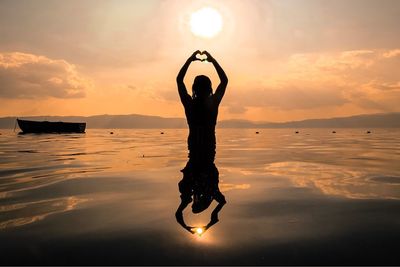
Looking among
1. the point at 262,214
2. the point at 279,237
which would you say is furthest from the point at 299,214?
the point at 279,237

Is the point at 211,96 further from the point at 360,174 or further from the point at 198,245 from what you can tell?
the point at 360,174

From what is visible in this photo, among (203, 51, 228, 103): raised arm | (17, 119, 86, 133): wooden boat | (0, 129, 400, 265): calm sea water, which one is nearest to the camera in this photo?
(0, 129, 400, 265): calm sea water

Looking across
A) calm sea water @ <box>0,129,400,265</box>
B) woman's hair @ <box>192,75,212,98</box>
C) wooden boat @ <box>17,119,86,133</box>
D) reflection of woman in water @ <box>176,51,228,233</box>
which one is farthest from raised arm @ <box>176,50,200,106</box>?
wooden boat @ <box>17,119,86,133</box>

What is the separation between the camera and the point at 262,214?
5785 millimetres

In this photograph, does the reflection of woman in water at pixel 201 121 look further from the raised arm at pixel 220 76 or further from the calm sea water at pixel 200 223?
the calm sea water at pixel 200 223

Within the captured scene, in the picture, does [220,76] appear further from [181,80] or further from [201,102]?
[181,80]

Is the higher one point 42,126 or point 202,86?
point 42,126

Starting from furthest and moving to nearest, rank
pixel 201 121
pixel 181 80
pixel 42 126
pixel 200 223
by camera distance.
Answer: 1. pixel 42 126
2. pixel 201 121
3. pixel 181 80
4. pixel 200 223

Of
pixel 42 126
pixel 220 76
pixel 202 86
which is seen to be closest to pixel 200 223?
pixel 202 86

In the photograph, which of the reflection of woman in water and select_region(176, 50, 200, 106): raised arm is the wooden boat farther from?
select_region(176, 50, 200, 106): raised arm

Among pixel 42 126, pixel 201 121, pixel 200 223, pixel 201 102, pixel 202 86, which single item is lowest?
pixel 200 223

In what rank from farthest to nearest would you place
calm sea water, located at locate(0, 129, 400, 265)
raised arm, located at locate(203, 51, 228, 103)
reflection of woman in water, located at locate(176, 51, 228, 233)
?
1. raised arm, located at locate(203, 51, 228, 103)
2. reflection of woman in water, located at locate(176, 51, 228, 233)
3. calm sea water, located at locate(0, 129, 400, 265)

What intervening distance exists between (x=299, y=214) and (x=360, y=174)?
21.5ft

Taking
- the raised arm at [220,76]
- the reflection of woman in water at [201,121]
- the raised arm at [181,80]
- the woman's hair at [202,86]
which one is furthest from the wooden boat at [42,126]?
the raised arm at [220,76]
